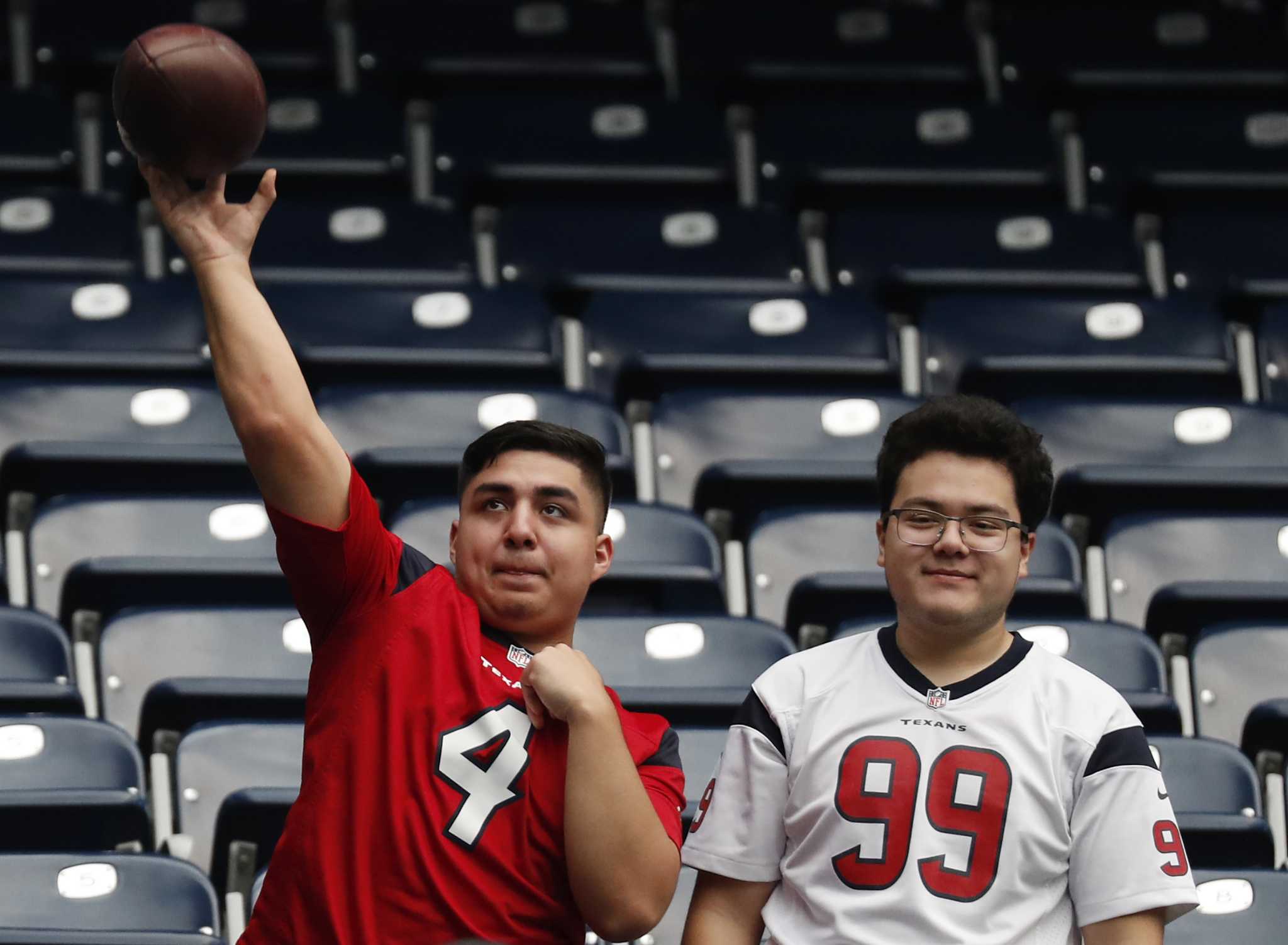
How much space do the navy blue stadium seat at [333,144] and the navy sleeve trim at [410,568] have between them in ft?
9.13

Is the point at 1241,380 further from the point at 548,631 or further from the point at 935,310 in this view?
the point at 548,631

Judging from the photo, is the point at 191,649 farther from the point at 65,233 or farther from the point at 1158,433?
the point at 1158,433

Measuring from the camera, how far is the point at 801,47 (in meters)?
5.27

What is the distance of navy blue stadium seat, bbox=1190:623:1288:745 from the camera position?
3148mm

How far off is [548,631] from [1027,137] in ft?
10.8

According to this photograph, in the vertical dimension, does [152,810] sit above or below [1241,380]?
below

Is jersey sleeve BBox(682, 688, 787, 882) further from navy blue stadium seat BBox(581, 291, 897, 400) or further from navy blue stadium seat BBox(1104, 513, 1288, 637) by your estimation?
navy blue stadium seat BBox(581, 291, 897, 400)

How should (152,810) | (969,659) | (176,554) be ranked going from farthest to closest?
(176,554), (152,810), (969,659)

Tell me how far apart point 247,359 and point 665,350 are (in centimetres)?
235

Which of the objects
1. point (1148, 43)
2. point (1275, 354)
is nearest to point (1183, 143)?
point (1148, 43)

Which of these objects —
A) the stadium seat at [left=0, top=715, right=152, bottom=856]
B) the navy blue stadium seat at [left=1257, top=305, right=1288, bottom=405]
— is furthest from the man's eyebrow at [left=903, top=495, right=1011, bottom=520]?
the navy blue stadium seat at [left=1257, top=305, right=1288, bottom=405]

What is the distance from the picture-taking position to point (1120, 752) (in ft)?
6.30

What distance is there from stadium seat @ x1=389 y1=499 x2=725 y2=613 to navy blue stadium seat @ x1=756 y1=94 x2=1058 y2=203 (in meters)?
1.66

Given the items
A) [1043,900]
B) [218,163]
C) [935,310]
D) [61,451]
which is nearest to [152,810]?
[61,451]
